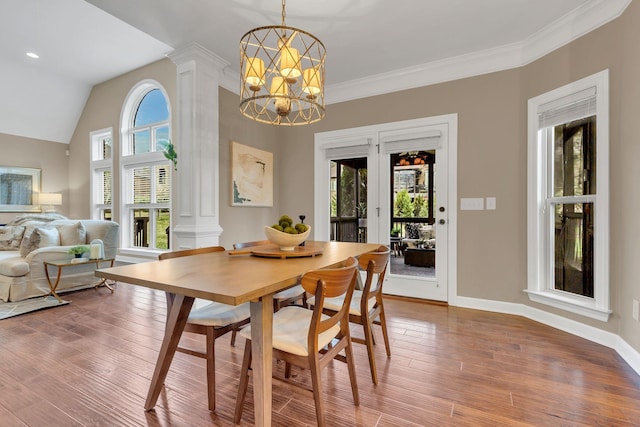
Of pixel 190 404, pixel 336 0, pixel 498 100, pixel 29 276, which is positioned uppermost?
pixel 336 0

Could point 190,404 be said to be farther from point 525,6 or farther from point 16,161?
point 16,161

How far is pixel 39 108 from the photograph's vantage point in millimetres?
5617

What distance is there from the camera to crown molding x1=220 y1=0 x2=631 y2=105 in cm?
239

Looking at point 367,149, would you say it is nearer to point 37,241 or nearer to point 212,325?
point 212,325

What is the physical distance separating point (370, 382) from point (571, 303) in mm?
1964


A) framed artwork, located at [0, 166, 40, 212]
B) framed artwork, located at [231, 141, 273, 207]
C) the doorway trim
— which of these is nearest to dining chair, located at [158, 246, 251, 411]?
framed artwork, located at [231, 141, 273, 207]

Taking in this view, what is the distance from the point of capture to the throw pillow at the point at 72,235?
4.00m

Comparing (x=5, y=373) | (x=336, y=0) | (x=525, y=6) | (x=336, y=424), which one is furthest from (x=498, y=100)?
(x=5, y=373)

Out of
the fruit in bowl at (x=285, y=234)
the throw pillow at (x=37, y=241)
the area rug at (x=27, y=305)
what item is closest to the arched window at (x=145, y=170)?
the throw pillow at (x=37, y=241)

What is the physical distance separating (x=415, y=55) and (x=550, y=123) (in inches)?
57.0

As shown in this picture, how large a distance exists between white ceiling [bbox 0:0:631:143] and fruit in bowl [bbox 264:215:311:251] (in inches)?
70.8

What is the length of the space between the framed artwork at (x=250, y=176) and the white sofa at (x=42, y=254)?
6.66ft

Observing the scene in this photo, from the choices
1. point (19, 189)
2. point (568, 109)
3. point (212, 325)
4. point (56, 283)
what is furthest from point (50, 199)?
point (568, 109)

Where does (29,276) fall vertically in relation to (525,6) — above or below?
below
